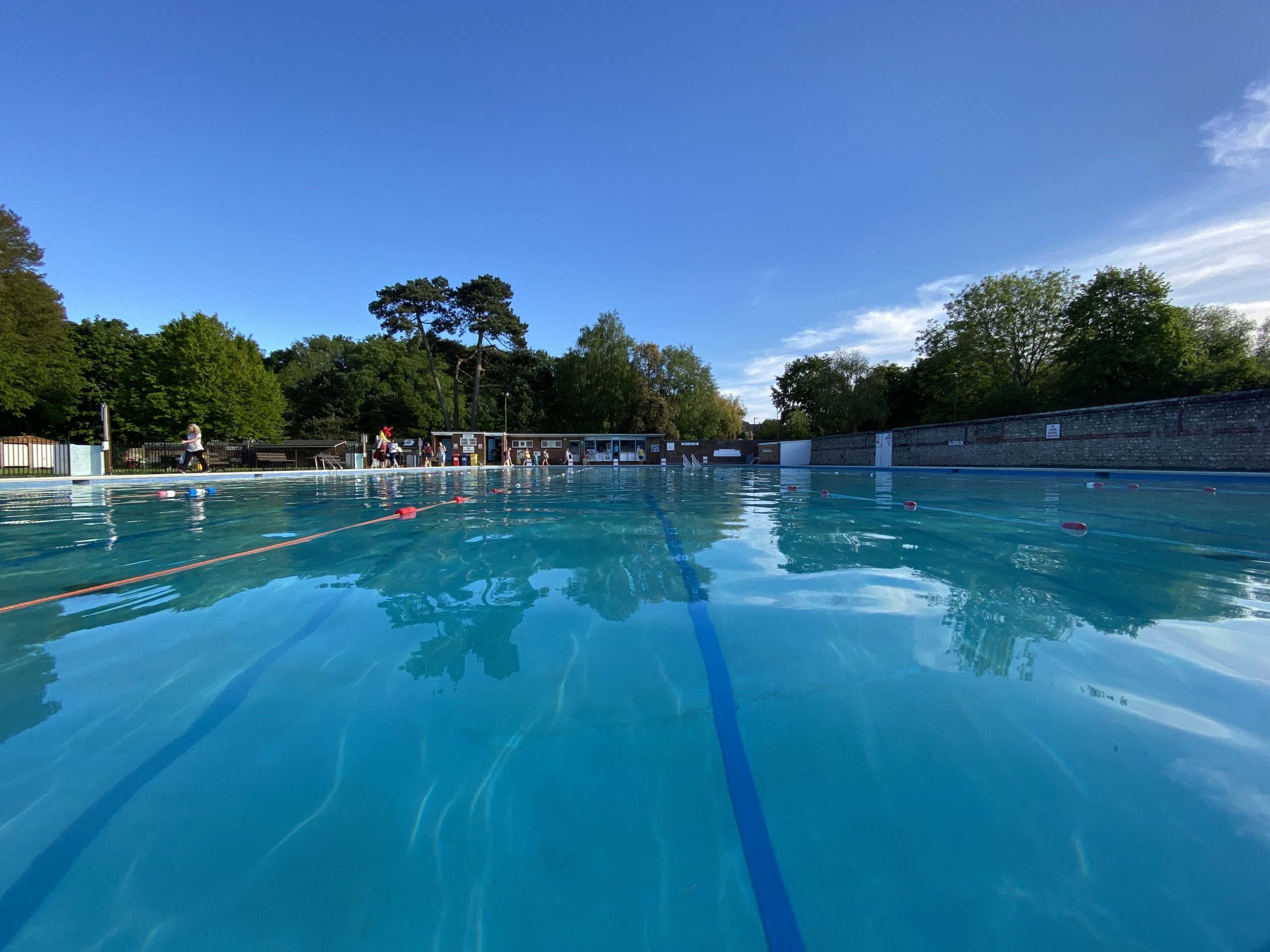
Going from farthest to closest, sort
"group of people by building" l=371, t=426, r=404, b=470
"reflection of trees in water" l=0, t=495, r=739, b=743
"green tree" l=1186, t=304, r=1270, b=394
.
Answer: "group of people by building" l=371, t=426, r=404, b=470 → "green tree" l=1186, t=304, r=1270, b=394 → "reflection of trees in water" l=0, t=495, r=739, b=743

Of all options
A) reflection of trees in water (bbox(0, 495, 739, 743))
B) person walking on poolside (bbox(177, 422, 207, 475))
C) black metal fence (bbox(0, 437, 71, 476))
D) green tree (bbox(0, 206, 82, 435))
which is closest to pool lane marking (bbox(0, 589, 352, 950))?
reflection of trees in water (bbox(0, 495, 739, 743))

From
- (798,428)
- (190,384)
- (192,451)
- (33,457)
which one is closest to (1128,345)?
(798,428)

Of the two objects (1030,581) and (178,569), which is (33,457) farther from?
(1030,581)

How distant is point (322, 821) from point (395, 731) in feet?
1.37

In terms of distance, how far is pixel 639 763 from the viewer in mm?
1646

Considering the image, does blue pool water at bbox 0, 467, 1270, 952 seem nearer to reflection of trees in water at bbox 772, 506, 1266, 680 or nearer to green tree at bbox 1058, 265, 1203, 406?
reflection of trees in water at bbox 772, 506, 1266, 680

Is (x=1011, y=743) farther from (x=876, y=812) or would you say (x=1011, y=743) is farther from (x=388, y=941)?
(x=388, y=941)

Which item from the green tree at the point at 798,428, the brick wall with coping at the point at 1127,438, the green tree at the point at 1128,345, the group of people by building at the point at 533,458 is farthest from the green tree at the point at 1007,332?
the group of people by building at the point at 533,458

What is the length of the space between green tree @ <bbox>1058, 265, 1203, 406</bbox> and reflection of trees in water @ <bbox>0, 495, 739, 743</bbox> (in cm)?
2792

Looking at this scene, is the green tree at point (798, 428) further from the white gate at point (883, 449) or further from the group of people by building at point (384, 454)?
the group of people by building at point (384, 454)

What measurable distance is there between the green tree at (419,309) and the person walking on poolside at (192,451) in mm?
13370

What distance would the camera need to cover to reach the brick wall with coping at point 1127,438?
14.8 metres

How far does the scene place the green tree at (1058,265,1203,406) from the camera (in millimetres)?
23141

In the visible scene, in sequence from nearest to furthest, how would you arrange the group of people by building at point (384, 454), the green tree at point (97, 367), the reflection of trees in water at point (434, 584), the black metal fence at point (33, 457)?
the reflection of trees in water at point (434, 584) → the black metal fence at point (33, 457) → the group of people by building at point (384, 454) → the green tree at point (97, 367)
